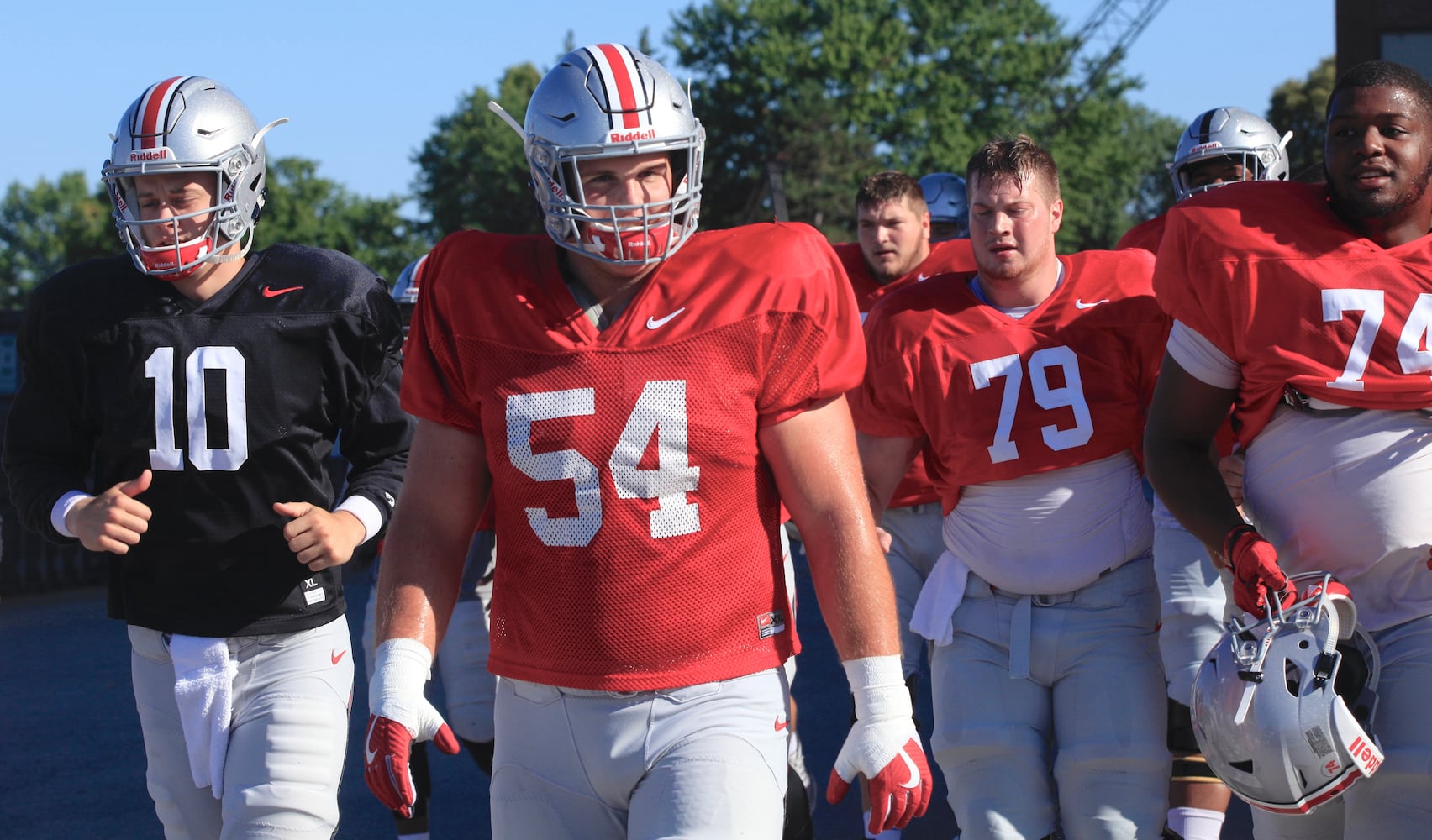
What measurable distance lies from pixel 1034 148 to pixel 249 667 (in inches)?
96.5

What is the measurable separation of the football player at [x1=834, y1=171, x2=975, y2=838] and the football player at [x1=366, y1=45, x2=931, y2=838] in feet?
7.70

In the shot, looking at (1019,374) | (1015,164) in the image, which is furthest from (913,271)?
(1019,374)

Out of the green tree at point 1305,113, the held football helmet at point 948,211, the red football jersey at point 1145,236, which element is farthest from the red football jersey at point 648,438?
the green tree at point 1305,113

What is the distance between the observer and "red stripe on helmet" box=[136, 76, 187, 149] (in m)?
3.37

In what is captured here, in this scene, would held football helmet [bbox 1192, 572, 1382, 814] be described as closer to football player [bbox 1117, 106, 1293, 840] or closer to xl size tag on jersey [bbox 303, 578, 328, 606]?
football player [bbox 1117, 106, 1293, 840]

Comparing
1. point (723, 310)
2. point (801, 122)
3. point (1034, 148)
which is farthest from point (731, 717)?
point (801, 122)

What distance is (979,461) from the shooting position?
3705 millimetres

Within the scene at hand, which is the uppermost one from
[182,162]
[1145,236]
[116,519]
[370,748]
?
[182,162]

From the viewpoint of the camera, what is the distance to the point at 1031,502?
3.66m

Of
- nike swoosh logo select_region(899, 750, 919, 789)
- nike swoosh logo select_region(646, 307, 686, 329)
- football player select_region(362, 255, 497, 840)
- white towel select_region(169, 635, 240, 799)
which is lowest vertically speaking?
football player select_region(362, 255, 497, 840)

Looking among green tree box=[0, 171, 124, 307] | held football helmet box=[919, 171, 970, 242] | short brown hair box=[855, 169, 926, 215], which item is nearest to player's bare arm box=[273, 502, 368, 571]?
short brown hair box=[855, 169, 926, 215]

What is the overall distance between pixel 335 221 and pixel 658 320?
176ft

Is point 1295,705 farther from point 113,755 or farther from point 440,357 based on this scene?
point 113,755

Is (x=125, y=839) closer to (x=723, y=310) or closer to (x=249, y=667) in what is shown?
(x=249, y=667)
